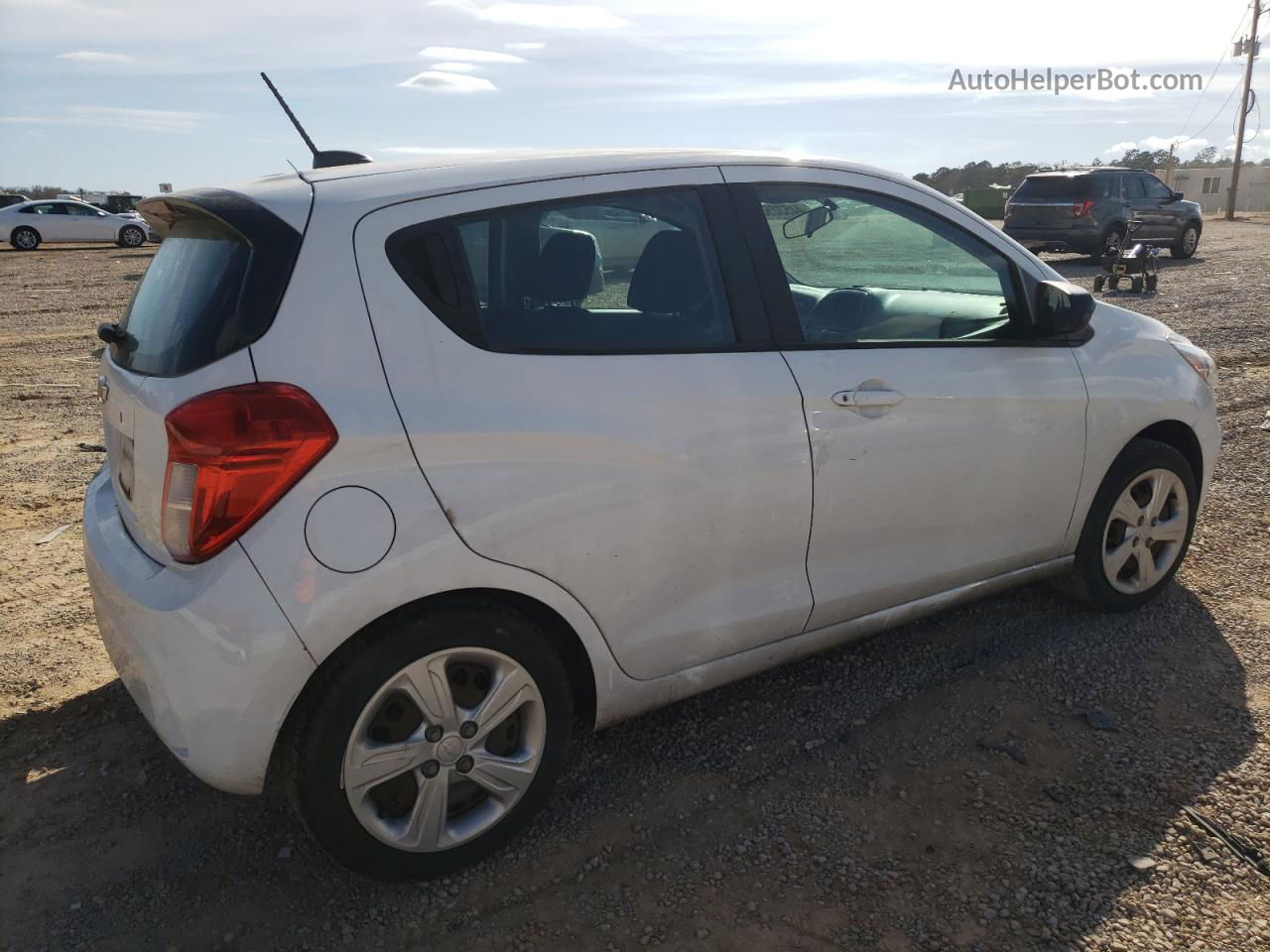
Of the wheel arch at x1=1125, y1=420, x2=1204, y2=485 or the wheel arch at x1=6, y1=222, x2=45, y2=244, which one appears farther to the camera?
the wheel arch at x1=6, y1=222, x2=45, y2=244

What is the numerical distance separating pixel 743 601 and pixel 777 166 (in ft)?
4.35

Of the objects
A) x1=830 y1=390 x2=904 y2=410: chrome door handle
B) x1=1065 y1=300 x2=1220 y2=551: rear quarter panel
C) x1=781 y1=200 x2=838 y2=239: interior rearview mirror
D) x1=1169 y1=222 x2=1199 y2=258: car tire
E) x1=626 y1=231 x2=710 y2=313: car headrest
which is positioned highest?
x1=781 y1=200 x2=838 y2=239: interior rearview mirror

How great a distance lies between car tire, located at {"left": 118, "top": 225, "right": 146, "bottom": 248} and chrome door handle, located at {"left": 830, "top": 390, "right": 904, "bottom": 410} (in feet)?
98.0

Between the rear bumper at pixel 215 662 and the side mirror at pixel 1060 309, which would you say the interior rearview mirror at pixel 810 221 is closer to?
the side mirror at pixel 1060 309

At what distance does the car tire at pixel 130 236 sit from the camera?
2811cm

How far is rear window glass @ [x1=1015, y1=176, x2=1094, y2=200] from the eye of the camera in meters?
17.8

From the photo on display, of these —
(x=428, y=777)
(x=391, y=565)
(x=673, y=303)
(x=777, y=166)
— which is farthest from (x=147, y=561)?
(x=777, y=166)

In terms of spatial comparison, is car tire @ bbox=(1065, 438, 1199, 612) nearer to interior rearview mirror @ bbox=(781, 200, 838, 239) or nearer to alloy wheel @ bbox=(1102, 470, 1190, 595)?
alloy wheel @ bbox=(1102, 470, 1190, 595)

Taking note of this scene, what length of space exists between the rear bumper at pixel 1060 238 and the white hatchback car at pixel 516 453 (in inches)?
622

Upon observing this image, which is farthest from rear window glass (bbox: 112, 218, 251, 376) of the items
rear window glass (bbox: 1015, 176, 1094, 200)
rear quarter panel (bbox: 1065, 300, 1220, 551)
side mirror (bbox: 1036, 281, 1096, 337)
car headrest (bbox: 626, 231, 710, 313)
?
rear window glass (bbox: 1015, 176, 1094, 200)

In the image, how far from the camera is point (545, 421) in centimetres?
246

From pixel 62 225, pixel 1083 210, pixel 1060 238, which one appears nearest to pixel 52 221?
pixel 62 225

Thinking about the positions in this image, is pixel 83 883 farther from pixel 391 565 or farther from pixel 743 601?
pixel 743 601

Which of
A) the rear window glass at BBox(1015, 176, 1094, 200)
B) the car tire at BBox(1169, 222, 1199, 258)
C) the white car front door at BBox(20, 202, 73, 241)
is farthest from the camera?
the white car front door at BBox(20, 202, 73, 241)
